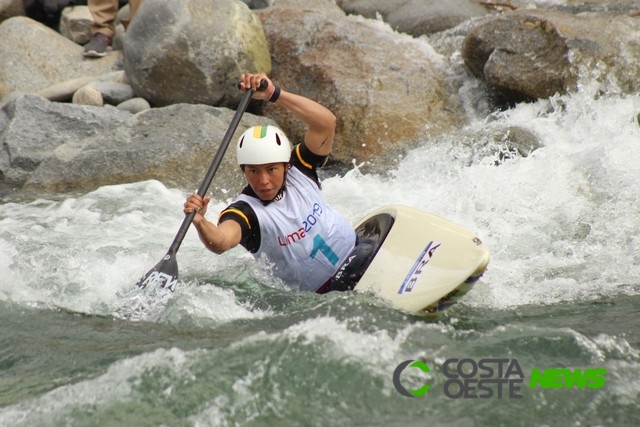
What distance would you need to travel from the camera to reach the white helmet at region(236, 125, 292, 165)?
4.61 meters

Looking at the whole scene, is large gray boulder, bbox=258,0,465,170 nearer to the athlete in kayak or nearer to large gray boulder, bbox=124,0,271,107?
large gray boulder, bbox=124,0,271,107

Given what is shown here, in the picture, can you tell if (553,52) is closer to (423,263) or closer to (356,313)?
(423,263)

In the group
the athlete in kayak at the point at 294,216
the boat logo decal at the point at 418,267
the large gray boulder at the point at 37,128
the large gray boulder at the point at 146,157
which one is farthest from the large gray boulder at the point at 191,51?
the boat logo decal at the point at 418,267

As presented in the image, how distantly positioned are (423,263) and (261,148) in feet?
3.77

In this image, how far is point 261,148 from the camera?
15.1 ft

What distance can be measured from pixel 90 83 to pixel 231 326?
6.12m

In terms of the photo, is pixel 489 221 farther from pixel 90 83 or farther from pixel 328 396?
pixel 90 83

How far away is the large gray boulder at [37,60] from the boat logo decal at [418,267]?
685 centimetres

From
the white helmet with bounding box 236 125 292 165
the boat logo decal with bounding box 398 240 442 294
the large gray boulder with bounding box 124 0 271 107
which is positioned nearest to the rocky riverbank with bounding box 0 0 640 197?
the large gray boulder with bounding box 124 0 271 107

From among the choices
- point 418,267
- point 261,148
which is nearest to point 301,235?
point 261,148

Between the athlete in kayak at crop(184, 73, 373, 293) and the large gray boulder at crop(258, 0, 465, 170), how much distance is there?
3372 millimetres

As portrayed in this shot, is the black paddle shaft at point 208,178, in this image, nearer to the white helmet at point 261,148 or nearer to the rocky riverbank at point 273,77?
the white helmet at point 261,148

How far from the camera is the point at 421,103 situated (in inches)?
355

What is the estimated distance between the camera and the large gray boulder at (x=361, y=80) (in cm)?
858
